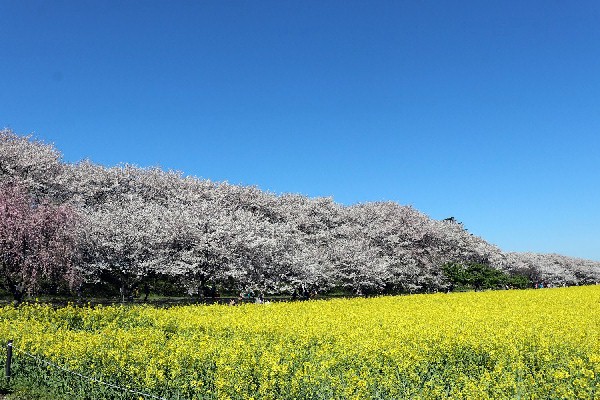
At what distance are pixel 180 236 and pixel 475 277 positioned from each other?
38445 mm

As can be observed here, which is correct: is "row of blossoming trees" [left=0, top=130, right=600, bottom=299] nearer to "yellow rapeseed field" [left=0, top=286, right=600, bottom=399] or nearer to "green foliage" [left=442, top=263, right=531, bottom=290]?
"green foliage" [left=442, top=263, right=531, bottom=290]

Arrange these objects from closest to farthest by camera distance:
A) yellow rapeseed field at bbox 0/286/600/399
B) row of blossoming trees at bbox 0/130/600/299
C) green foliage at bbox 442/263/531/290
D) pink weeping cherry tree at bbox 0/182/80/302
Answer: yellow rapeseed field at bbox 0/286/600/399, pink weeping cherry tree at bbox 0/182/80/302, row of blossoming trees at bbox 0/130/600/299, green foliage at bbox 442/263/531/290

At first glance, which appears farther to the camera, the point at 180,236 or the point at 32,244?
the point at 180,236

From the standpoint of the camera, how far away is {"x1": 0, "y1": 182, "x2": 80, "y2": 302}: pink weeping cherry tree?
27828 millimetres

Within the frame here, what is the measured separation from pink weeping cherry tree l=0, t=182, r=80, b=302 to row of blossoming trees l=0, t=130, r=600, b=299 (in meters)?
0.07

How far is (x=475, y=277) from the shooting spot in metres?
58.8

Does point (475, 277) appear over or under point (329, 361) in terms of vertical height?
over

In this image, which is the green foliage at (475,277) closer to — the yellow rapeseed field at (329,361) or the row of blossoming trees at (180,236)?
the row of blossoming trees at (180,236)

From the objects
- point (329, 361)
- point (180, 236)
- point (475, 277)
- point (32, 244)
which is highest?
point (180, 236)

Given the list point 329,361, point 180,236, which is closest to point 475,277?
point 180,236

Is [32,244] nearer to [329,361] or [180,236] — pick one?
[180,236]

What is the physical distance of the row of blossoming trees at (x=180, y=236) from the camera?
3009 cm

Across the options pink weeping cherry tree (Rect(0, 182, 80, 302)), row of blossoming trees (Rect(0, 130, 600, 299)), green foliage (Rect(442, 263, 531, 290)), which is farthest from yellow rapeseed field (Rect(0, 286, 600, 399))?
green foliage (Rect(442, 263, 531, 290))

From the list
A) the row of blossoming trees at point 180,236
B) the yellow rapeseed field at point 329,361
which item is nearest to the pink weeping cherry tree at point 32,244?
the row of blossoming trees at point 180,236
